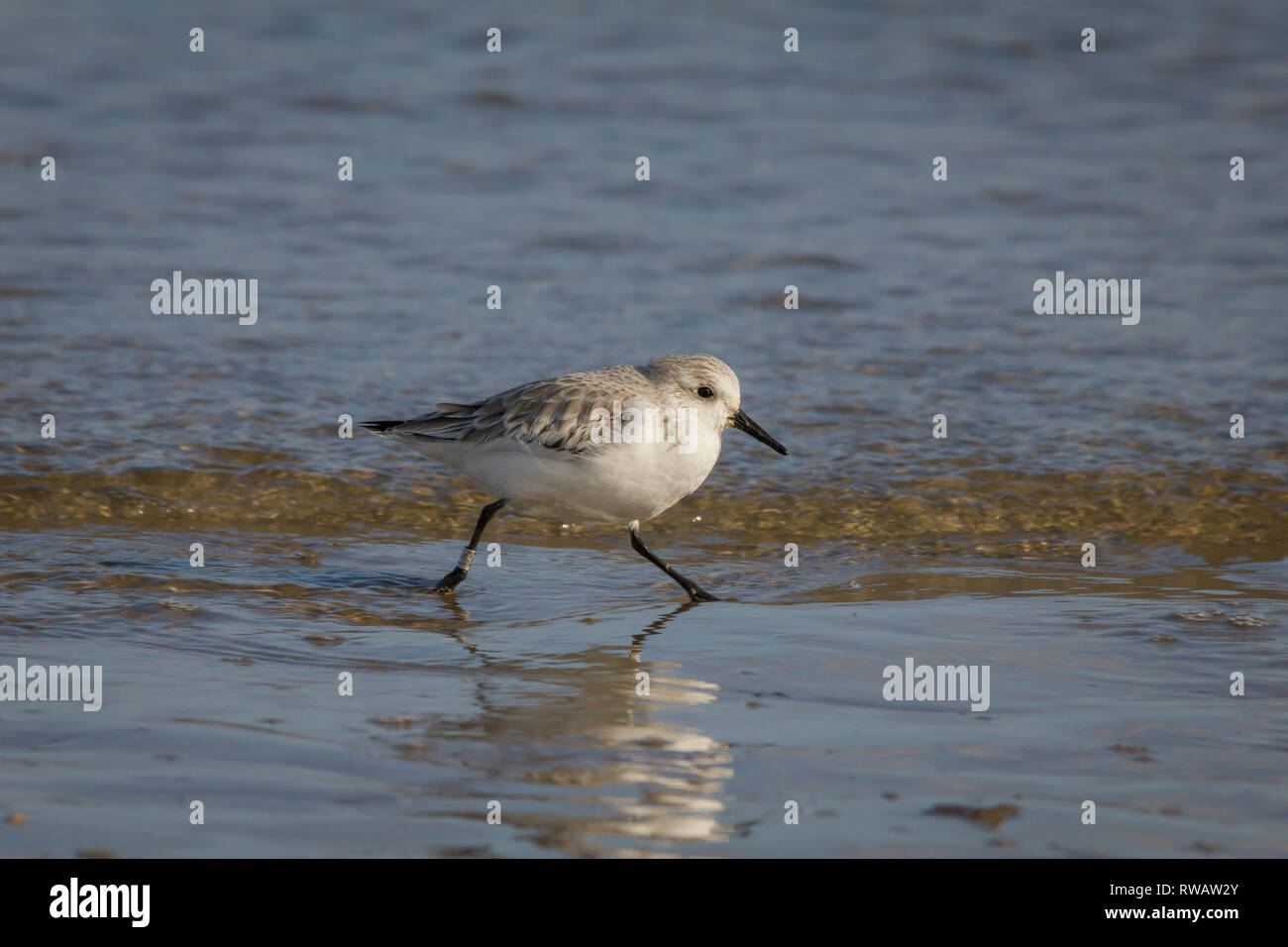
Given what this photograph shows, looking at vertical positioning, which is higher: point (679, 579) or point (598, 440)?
point (598, 440)

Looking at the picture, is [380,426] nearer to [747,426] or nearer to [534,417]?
[534,417]

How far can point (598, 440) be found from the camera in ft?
20.3

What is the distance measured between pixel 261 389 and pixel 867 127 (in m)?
8.29

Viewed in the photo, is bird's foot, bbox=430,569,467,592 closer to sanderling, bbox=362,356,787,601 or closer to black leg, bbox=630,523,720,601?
sanderling, bbox=362,356,787,601

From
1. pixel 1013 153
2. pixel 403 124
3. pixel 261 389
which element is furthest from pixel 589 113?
pixel 261 389

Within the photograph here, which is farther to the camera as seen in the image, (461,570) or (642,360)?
(642,360)

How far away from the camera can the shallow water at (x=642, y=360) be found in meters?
4.24

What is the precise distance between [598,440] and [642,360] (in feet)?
11.9

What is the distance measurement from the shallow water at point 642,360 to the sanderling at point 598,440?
→ 1.45 feet

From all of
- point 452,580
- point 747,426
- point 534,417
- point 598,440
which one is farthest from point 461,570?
point 747,426

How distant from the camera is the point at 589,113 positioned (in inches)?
612

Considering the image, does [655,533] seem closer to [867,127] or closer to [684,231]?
[684,231]

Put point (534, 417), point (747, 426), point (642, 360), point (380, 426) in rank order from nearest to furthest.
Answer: point (534, 417) < point (747, 426) < point (380, 426) < point (642, 360)

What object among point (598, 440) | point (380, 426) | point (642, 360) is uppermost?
point (642, 360)
